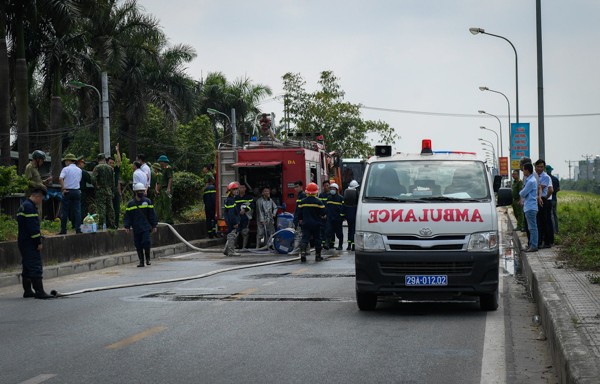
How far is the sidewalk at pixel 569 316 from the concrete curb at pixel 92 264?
8803 mm

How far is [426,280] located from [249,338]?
2697mm

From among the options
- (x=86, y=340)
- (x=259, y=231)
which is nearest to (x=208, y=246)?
(x=259, y=231)

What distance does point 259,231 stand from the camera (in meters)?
25.3

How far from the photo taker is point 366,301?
12172mm

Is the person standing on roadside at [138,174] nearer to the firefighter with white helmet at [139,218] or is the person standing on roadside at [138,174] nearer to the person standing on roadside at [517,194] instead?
the firefighter with white helmet at [139,218]

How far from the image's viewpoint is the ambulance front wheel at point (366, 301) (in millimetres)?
12078

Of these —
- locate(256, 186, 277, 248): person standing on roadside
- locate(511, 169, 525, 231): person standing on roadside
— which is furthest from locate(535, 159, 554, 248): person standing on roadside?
locate(256, 186, 277, 248): person standing on roadside

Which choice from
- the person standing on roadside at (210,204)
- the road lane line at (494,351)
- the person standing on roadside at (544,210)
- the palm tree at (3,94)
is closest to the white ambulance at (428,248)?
the road lane line at (494,351)

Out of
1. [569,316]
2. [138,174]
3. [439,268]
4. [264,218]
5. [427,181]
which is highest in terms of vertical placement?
[138,174]

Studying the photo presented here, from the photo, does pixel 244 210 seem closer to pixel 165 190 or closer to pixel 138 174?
pixel 138 174

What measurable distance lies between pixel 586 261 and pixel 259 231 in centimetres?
1120

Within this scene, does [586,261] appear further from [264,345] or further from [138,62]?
[138,62]

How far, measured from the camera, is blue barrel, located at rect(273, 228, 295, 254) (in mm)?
23766

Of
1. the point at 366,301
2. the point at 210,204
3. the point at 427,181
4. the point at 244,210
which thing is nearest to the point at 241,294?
the point at 366,301
